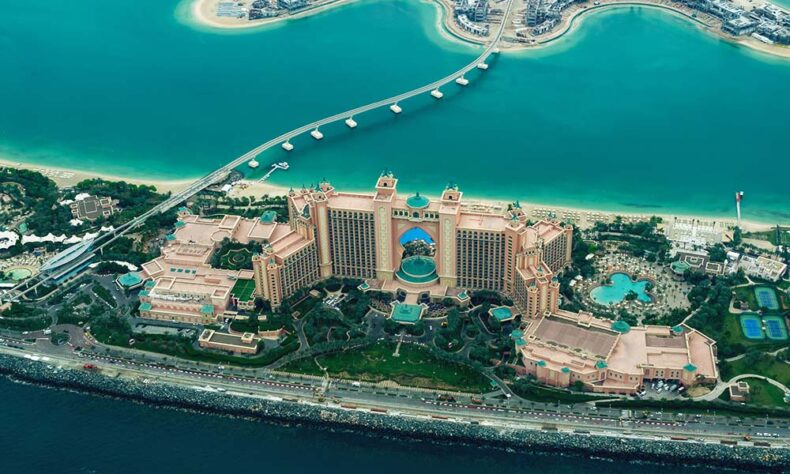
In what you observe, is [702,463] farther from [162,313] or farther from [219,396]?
[162,313]

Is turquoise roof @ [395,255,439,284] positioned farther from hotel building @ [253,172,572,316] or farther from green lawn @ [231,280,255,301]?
green lawn @ [231,280,255,301]

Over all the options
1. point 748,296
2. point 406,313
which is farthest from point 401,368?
point 748,296

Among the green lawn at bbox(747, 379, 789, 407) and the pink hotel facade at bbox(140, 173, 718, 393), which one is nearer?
the green lawn at bbox(747, 379, 789, 407)

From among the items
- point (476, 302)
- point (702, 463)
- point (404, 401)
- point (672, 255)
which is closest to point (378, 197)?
point (476, 302)

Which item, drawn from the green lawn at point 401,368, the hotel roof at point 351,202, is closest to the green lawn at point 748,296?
the green lawn at point 401,368

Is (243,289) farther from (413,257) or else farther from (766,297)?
(766,297)

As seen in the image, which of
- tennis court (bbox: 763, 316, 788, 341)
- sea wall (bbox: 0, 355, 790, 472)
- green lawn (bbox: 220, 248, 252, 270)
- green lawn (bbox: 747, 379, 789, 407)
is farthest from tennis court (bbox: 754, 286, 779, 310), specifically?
green lawn (bbox: 220, 248, 252, 270)

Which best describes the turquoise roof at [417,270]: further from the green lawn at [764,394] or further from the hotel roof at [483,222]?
the green lawn at [764,394]
